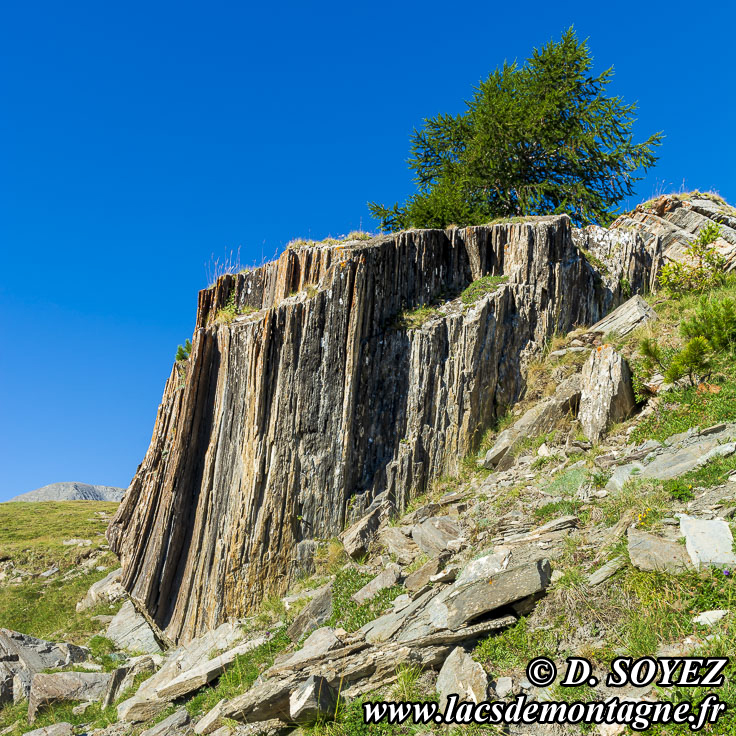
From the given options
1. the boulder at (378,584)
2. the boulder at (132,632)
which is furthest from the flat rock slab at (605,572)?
the boulder at (132,632)

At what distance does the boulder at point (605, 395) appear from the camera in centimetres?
1242

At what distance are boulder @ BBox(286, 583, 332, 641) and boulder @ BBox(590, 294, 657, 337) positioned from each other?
995 cm

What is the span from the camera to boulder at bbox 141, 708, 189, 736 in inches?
359

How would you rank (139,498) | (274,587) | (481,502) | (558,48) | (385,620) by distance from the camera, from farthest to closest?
1. (558,48)
2. (139,498)
3. (274,587)
4. (481,502)
5. (385,620)

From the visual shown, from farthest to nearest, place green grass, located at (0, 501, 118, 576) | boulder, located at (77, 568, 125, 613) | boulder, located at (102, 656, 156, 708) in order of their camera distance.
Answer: green grass, located at (0, 501, 118, 576)
boulder, located at (77, 568, 125, 613)
boulder, located at (102, 656, 156, 708)

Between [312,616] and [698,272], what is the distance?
14.3 m

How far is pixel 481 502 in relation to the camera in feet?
39.5

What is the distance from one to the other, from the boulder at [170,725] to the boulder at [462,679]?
473cm

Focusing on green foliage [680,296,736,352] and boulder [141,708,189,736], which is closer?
boulder [141,708,189,736]

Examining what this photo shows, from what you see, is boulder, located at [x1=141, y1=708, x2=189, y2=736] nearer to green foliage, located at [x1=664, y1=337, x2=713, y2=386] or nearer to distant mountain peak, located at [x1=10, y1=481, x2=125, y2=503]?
green foliage, located at [x1=664, y1=337, x2=713, y2=386]

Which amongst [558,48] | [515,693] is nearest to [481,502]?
[515,693]

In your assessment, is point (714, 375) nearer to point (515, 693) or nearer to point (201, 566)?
point (515, 693)

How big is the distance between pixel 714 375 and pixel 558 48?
19.0 meters

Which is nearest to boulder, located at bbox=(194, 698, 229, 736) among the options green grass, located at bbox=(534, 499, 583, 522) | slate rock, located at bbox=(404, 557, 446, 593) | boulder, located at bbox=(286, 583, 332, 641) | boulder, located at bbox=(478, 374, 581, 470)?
boulder, located at bbox=(286, 583, 332, 641)
